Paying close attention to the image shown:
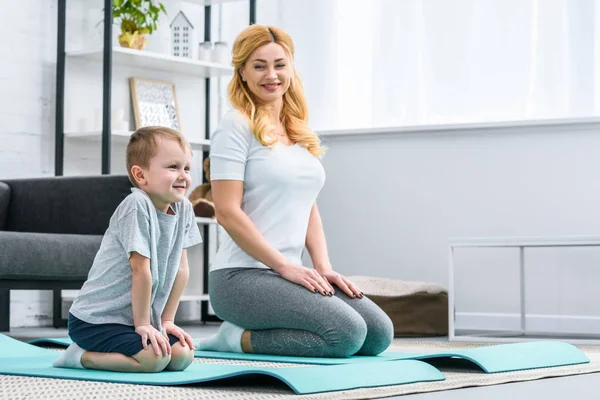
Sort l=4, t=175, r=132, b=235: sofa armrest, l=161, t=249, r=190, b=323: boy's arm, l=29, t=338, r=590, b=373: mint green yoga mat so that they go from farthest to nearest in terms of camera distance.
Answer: l=4, t=175, r=132, b=235: sofa armrest → l=29, t=338, r=590, b=373: mint green yoga mat → l=161, t=249, r=190, b=323: boy's arm

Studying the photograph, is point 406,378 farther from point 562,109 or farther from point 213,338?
point 562,109

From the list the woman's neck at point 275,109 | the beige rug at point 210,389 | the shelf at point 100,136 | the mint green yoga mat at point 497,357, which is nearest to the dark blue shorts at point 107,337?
the beige rug at point 210,389

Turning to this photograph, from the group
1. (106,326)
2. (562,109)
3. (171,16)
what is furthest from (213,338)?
(171,16)

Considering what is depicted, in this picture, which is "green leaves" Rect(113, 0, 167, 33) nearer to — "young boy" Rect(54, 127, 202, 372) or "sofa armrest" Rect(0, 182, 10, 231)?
"sofa armrest" Rect(0, 182, 10, 231)

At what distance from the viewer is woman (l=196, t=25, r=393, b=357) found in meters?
2.37

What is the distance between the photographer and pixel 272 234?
248 cm

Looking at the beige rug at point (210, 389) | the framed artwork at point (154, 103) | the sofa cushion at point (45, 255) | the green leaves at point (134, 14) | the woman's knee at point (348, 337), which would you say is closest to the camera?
the beige rug at point (210, 389)

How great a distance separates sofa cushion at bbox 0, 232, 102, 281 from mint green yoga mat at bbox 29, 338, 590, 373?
29.3 inches

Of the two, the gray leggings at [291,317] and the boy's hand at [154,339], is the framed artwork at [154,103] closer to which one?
the gray leggings at [291,317]

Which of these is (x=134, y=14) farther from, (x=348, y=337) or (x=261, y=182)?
(x=348, y=337)

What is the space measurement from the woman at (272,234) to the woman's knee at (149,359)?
49 centimetres

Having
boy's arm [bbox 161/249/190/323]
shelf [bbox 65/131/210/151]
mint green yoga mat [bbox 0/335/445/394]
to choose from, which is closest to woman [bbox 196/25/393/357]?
mint green yoga mat [bbox 0/335/445/394]

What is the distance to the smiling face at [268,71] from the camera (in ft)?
8.25

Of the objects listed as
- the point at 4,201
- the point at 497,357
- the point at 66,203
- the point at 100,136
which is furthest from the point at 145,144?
the point at 100,136
